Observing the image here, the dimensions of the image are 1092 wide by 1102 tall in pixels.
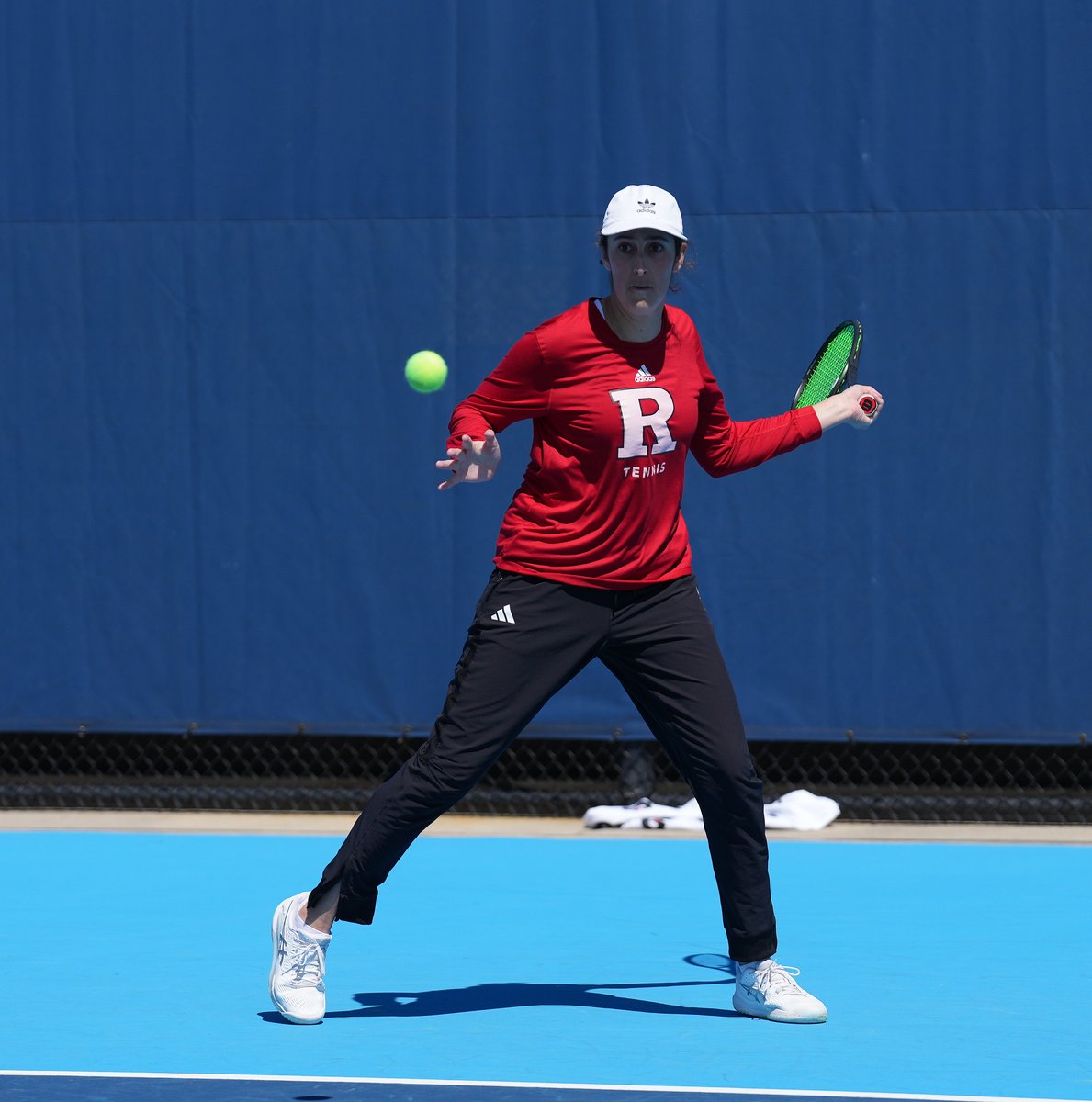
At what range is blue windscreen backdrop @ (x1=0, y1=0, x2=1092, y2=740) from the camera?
645 cm

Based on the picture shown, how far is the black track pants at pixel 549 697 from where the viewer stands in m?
4.08

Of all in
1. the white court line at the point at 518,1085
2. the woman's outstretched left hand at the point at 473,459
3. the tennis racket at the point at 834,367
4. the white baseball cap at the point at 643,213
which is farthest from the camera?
the tennis racket at the point at 834,367

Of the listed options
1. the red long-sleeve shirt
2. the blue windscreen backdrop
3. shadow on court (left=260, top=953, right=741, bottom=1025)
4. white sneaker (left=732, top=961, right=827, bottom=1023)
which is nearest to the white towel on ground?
the blue windscreen backdrop

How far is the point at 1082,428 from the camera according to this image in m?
6.44

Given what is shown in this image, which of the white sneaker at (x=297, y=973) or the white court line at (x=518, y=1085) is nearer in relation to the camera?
the white court line at (x=518, y=1085)

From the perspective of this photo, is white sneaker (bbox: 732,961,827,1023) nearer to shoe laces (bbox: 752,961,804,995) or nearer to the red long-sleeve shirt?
shoe laces (bbox: 752,961,804,995)

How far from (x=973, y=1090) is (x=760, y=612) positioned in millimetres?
3120

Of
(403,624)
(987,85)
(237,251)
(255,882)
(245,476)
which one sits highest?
(987,85)

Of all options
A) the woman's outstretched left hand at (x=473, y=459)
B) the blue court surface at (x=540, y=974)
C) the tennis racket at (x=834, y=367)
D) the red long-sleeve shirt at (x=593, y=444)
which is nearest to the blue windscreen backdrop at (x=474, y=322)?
the blue court surface at (x=540, y=974)

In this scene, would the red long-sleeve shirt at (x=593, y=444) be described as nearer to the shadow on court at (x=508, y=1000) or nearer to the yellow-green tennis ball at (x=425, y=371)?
the yellow-green tennis ball at (x=425, y=371)

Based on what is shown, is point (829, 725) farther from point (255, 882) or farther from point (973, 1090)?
point (973, 1090)

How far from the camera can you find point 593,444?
4059 millimetres

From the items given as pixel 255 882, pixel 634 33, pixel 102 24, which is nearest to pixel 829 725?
pixel 255 882

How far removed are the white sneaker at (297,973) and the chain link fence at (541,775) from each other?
8.66 ft
